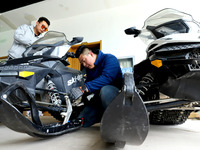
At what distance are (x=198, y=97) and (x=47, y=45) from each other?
126cm

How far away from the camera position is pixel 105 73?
142 centimetres

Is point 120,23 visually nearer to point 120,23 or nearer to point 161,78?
point 120,23

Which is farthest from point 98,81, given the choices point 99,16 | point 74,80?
point 99,16

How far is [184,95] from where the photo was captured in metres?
0.92

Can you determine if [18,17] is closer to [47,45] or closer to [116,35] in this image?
[116,35]

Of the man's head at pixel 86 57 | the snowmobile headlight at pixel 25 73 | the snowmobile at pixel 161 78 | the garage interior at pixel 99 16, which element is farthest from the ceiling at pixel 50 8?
the snowmobile headlight at pixel 25 73

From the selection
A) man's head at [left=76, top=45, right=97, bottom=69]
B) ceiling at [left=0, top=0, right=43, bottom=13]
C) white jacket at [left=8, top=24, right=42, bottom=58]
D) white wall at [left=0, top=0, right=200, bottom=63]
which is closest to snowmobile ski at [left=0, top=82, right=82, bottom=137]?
man's head at [left=76, top=45, right=97, bottom=69]

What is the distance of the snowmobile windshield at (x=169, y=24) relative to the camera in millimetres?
1029

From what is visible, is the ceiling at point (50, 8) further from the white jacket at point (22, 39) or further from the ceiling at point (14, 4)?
the white jacket at point (22, 39)

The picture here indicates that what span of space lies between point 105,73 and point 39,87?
62cm

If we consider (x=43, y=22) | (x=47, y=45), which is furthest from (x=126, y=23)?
(x=47, y=45)

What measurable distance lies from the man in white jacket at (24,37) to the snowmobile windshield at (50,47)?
727 millimetres

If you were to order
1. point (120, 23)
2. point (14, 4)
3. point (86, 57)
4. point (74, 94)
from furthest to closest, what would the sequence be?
point (14, 4), point (120, 23), point (86, 57), point (74, 94)

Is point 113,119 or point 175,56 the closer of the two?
point 113,119
